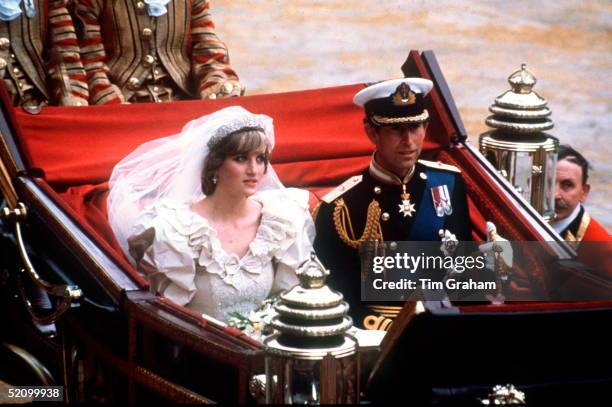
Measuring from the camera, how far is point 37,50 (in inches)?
216

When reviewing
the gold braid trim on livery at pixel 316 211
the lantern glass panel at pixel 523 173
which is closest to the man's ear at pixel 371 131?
the gold braid trim on livery at pixel 316 211

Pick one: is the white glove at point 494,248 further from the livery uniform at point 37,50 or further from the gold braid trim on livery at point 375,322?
the livery uniform at point 37,50

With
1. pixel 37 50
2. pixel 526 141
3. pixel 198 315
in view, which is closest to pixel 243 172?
pixel 198 315

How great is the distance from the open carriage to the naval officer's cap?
1.78 ft

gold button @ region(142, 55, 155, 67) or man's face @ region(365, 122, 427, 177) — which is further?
gold button @ region(142, 55, 155, 67)

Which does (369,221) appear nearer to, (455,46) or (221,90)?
(221,90)

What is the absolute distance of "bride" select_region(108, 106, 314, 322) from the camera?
15.0 feet

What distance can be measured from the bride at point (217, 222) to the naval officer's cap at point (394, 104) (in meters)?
0.30

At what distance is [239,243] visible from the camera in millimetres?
4680

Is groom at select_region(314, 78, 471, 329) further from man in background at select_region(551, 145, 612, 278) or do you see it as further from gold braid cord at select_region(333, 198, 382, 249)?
man in background at select_region(551, 145, 612, 278)

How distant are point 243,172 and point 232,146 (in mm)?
79

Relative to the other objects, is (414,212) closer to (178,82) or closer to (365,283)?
(365,283)

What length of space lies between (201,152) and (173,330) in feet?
2.59

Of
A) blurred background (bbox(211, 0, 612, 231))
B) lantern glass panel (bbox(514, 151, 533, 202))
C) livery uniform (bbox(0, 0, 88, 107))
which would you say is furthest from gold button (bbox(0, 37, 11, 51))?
blurred background (bbox(211, 0, 612, 231))
